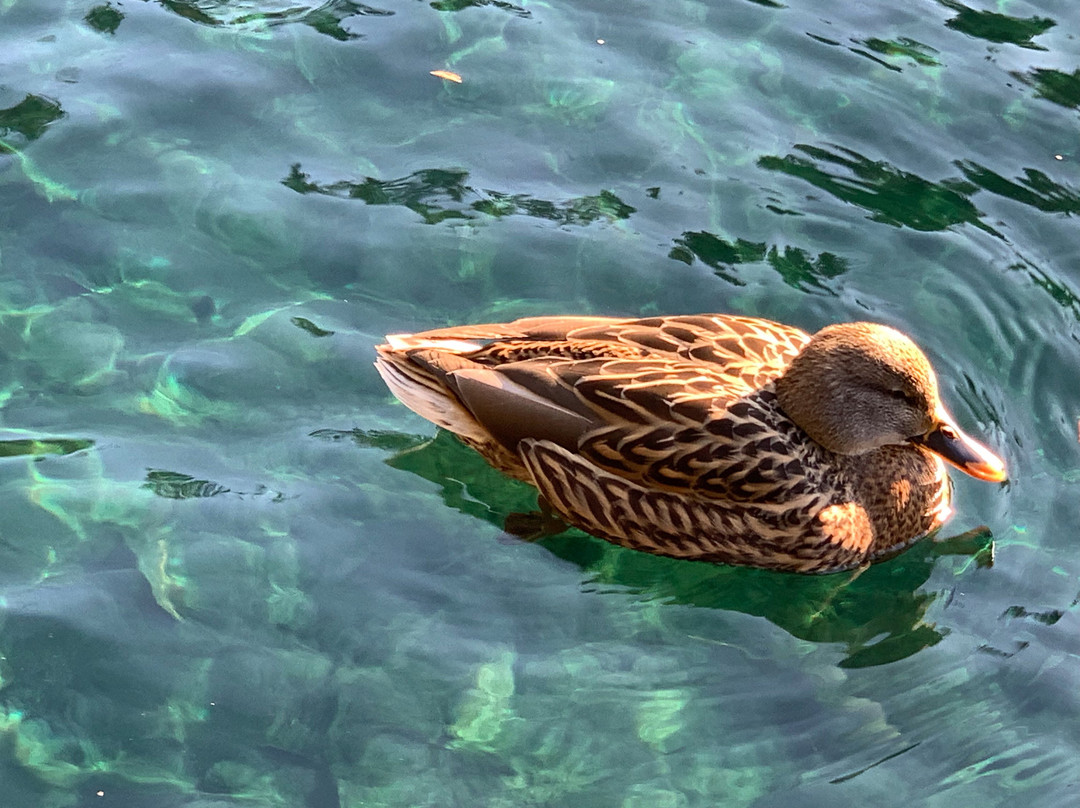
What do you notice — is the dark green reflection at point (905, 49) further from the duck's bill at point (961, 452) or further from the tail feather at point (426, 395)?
the tail feather at point (426, 395)

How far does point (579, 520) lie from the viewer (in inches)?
247

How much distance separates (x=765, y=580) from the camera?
629cm

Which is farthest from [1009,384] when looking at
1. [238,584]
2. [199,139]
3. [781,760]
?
[199,139]

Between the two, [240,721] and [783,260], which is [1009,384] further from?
[240,721]

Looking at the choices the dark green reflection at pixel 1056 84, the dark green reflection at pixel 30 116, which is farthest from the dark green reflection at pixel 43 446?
the dark green reflection at pixel 1056 84

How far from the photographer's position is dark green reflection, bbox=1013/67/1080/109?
8742 mm

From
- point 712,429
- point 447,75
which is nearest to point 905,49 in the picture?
point 447,75

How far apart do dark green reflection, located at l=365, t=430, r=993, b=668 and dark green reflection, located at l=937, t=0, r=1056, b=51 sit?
14.0 ft

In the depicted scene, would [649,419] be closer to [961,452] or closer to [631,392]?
[631,392]

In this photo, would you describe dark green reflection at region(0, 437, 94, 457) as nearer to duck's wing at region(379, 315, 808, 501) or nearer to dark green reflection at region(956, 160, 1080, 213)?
duck's wing at region(379, 315, 808, 501)

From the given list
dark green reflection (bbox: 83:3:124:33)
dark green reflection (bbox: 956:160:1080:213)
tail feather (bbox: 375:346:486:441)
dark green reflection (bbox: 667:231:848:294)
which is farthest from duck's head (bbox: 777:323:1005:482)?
dark green reflection (bbox: 83:3:124:33)

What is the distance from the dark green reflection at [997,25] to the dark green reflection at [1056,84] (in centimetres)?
31

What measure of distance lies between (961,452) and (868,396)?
1.75 ft

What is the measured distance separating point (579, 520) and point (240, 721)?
177 cm
